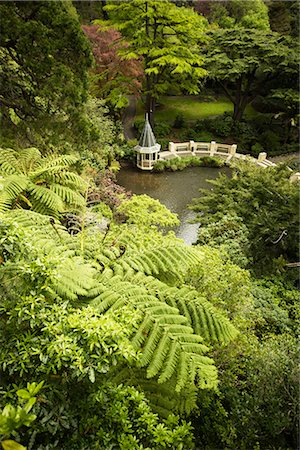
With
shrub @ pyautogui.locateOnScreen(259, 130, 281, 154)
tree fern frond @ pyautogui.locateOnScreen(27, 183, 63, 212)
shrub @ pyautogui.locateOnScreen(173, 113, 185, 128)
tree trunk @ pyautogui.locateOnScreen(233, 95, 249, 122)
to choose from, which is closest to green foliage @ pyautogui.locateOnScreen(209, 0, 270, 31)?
tree trunk @ pyautogui.locateOnScreen(233, 95, 249, 122)

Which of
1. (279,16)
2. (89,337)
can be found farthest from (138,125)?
(89,337)

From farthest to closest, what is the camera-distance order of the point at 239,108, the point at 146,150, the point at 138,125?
the point at 239,108
the point at 138,125
the point at 146,150

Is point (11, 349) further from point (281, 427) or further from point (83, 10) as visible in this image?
point (83, 10)

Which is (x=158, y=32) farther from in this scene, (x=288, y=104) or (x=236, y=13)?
(x=236, y=13)

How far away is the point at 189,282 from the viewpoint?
159 inches

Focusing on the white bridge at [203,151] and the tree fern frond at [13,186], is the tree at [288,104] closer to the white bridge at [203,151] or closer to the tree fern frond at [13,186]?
the white bridge at [203,151]

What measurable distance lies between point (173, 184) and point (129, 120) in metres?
7.29

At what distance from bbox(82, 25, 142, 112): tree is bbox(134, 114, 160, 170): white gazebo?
6.07 ft

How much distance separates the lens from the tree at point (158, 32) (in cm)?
1236

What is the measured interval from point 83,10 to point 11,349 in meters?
20.4

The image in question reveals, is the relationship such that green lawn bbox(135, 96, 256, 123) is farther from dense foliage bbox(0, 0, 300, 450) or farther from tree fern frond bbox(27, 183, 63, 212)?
tree fern frond bbox(27, 183, 63, 212)

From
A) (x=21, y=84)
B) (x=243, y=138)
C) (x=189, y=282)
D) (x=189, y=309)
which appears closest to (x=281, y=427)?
(x=189, y=309)

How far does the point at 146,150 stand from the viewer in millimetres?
12062

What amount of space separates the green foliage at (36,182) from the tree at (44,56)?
1.02 m
